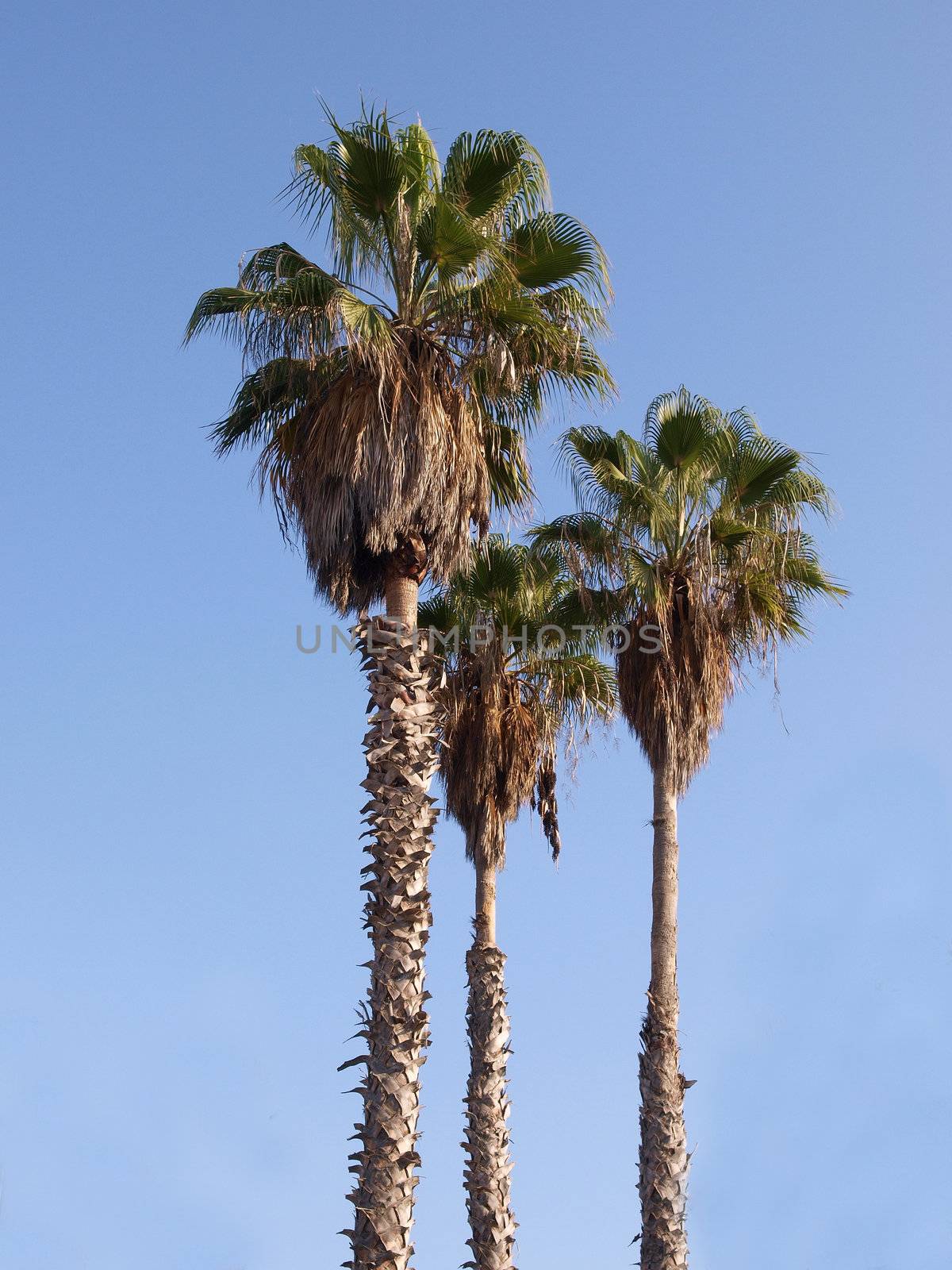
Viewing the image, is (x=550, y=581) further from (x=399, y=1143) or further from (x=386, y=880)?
(x=399, y=1143)

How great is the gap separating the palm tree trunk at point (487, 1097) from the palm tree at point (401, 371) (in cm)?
800

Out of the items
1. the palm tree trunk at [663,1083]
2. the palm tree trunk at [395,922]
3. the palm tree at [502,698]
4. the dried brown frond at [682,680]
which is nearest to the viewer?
the palm tree trunk at [395,922]

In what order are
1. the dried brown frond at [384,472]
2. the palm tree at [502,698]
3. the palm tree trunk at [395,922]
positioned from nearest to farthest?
the palm tree trunk at [395,922] < the dried brown frond at [384,472] < the palm tree at [502,698]

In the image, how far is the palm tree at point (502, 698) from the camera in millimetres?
22484

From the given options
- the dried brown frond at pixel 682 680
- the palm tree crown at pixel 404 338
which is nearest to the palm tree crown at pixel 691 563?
the dried brown frond at pixel 682 680

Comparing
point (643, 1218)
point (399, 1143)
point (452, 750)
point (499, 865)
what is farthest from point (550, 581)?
point (399, 1143)

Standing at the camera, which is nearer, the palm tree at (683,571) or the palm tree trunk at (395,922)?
the palm tree trunk at (395,922)

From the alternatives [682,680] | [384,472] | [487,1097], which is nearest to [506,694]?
[682,680]

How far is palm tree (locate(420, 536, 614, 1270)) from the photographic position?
73.8 feet

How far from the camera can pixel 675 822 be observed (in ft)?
64.3

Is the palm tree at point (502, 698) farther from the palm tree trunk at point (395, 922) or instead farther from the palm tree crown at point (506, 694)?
the palm tree trunk at point (395, 922)

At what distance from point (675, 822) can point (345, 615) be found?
20.2 feet

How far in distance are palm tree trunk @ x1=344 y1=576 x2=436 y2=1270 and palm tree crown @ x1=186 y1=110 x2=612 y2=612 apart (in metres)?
0.82
